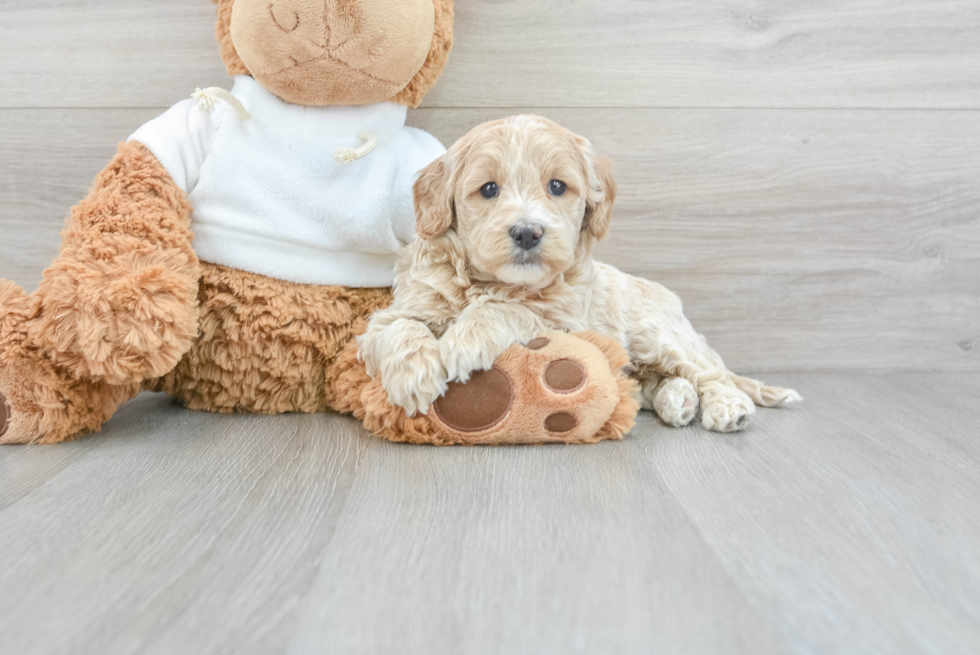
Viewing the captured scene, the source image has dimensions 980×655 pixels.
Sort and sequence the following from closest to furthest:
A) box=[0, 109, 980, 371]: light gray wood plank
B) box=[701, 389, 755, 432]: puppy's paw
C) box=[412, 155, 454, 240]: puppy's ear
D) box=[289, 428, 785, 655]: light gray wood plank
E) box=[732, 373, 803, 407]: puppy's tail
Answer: box=[289, 428, 785, 655]: light gray wood plank
box=[412, 155, 454, 240]: puppy's ear
box=[701, 389, 755, 432]: puppy's paw
box=[732, 373, 803, 407]: puppy's tail
box=[0, 109, 980, 371]: light gray wood plank

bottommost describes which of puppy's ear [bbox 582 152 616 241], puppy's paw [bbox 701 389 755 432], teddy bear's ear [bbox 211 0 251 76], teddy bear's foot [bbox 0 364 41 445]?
teddy bear's foot [bbox 0 364 41 445]

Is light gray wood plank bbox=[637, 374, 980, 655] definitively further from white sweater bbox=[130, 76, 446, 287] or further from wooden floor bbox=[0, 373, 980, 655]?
white sweater bbox=[130, 76, 446, 287]

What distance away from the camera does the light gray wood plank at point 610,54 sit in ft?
6.36

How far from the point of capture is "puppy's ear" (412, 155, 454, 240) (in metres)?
1.51

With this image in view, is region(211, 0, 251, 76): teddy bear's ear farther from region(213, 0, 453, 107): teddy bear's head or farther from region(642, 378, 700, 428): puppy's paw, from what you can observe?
region(642, 378, 700, 428): puppy's paw

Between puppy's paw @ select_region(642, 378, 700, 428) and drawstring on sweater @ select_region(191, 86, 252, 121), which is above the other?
drawstring on sweater @ select_region(191, 86, 252, 121)

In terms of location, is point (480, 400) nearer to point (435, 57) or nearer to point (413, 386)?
point (413, 386)

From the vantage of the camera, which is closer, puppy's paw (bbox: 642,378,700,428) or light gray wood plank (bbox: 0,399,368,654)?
light gray wood plank (bbox: 0,399,368,654)

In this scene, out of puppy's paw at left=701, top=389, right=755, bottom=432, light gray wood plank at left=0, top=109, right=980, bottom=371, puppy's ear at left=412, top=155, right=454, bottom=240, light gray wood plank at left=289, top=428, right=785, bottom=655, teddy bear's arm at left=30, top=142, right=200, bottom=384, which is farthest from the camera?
light gray wood plank at left=0, top=109, right=980, bottom=371

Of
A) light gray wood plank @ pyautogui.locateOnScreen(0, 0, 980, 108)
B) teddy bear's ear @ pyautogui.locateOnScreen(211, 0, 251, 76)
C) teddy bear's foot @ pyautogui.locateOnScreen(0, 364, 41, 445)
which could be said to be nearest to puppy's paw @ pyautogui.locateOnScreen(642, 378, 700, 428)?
light gray wood plank @ pyautogui.locateOnScreen(0, 0, 980, 108)

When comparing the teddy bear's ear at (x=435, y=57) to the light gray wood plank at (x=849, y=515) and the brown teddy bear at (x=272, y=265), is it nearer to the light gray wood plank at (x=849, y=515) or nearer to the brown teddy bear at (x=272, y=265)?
the brown teddy bear at (x=272, y=265)

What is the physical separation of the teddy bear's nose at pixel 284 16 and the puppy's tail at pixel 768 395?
1359mm

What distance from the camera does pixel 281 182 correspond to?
1.59m

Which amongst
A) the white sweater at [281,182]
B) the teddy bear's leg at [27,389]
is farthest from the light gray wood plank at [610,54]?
the teddy bear's leg at [27,389]
